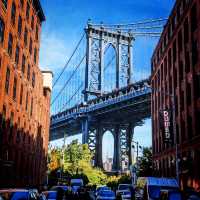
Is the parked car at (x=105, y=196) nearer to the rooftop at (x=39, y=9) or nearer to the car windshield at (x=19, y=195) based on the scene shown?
the car windshield at (x=19, y=195)

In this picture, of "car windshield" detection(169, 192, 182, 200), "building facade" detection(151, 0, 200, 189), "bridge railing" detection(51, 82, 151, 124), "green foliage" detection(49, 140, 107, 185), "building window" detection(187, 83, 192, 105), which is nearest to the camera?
"car windshield" detection(169, 192, 182, 200)

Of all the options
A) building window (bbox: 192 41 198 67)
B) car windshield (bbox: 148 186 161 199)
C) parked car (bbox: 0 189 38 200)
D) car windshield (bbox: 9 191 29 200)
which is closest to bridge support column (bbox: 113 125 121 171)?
building window (bbox: 192 41 198 67)

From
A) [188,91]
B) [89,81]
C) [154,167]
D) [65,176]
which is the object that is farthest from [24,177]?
[89,81]

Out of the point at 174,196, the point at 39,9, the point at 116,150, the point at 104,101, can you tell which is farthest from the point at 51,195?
the point at 116,150

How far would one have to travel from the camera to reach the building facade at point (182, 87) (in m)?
41.1

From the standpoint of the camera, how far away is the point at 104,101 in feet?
353

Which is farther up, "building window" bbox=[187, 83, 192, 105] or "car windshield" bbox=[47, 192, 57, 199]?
"building window" bbox=[187, 83, 192, 105]

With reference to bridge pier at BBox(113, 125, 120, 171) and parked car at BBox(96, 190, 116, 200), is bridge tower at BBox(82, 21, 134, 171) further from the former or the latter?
parked car at BBox(96, 190, 116, 200)

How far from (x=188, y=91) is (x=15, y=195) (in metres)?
32.2

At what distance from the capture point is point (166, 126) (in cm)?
4666

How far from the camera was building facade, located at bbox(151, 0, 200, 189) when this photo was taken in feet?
135

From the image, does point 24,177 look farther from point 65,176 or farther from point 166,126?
point 65,176

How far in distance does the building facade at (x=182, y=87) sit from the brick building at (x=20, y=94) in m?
15.4

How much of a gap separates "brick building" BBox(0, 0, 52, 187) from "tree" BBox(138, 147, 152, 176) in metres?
17.8
